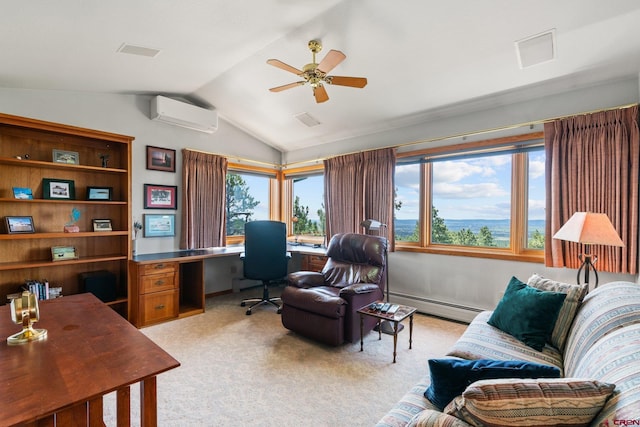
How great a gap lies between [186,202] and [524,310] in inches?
157

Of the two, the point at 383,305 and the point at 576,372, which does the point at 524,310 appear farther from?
the point at 383,305

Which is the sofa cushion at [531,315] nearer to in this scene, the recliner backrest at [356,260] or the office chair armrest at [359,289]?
the office chair armrest at [359,289]

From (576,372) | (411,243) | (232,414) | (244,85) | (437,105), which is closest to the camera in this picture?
(576,372)

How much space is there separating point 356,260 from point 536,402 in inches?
107

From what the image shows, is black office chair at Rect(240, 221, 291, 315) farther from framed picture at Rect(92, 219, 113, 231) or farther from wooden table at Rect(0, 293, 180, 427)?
wooden table at Rect(0, 293, 180, 427)

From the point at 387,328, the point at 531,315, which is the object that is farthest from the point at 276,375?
the point at 531,315

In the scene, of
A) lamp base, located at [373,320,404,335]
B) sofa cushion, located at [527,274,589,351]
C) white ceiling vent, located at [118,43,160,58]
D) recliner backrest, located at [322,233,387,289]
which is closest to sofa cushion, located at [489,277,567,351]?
sofa cushion, located at [527,274,589,351]

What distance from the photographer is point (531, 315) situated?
198 cm

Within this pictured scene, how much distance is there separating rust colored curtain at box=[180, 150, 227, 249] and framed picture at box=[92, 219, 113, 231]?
903 mm

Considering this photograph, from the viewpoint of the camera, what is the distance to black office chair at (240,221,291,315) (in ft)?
12.6

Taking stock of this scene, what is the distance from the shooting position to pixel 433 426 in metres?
0.97

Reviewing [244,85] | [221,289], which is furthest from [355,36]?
[221,289]

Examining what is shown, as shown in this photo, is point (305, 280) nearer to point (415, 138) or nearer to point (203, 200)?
point (203, 200)

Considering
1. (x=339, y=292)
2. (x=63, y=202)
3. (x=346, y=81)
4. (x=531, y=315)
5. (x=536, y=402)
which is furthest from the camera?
(x=63, y=202)
